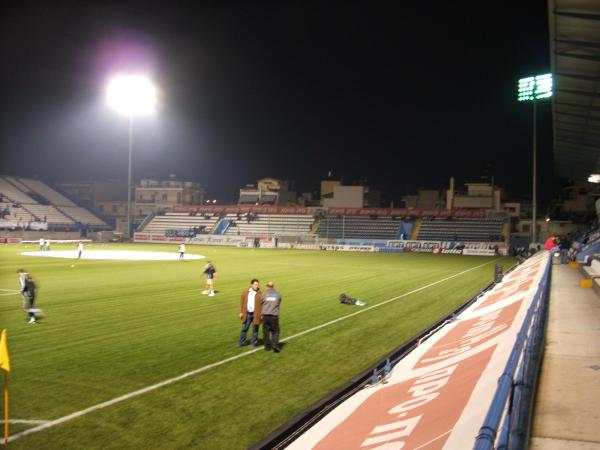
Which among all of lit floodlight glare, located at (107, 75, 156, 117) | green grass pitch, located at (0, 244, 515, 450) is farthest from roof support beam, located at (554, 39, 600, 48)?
lit floodlight glare, located at (107, 75, 156, 117)

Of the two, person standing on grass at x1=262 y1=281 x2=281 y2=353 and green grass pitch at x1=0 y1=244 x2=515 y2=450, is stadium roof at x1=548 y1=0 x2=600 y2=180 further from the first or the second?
person standing on grass at x1=262 y1=281 x2=281 y2=353

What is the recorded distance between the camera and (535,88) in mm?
45438

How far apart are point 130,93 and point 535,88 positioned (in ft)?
151

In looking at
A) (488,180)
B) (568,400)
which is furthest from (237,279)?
(488,180)

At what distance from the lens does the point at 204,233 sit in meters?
83.2

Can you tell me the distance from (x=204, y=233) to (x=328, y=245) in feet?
80.4

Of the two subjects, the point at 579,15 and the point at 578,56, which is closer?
the point at 579,15

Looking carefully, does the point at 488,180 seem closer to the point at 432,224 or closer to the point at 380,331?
the point at 432,224

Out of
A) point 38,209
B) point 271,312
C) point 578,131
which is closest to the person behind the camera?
point 271,312

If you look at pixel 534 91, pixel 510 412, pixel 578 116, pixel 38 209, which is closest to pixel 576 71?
pixel 578 116

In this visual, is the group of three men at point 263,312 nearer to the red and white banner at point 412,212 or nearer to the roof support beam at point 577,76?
the roof support beam at point 577,76

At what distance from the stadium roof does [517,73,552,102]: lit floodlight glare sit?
1295cm

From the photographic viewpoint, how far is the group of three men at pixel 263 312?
12.0 metres

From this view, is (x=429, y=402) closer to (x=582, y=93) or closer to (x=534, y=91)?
(x=582, y=93)
